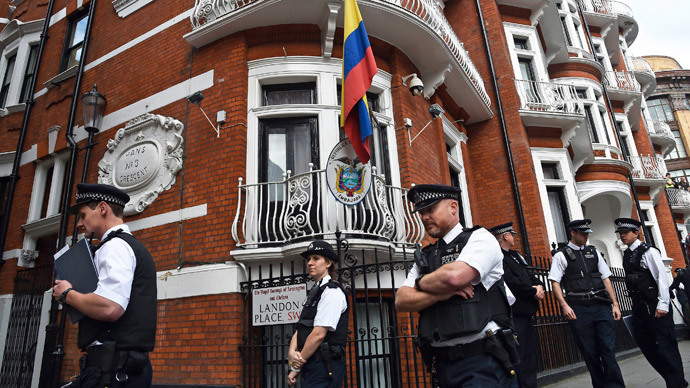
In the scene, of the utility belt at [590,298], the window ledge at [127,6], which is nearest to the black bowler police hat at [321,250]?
the utility belt at [590,298]

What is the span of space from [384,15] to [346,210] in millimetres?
3500

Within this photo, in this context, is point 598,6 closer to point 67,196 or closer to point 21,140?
point 67,196

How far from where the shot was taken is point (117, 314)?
8.11 feet

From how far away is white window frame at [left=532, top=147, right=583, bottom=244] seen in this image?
11492 mm

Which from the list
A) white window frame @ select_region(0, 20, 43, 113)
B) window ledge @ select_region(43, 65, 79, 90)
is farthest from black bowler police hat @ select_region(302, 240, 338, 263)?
white window frame @ select_region(0, 20, 43, 113)

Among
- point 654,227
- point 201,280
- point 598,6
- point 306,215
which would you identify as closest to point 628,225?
point 306,215

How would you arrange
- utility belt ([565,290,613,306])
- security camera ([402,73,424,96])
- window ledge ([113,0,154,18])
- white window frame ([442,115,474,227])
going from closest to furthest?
utility belt ([565,290,613,306]), security camera ([402,73,424,96]), window ledge ([113,0,154,18]), white window frame ([442,115,474,227])

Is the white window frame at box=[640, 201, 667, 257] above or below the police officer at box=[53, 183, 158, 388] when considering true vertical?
above

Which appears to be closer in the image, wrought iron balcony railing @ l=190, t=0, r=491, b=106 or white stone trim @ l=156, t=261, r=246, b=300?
white stone trim @ l=156, t=261, r=246, b=300

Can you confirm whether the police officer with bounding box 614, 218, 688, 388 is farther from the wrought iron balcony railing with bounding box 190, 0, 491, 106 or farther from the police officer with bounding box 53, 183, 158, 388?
the police officer with bounding box 53, 183, 158, 388

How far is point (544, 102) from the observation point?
497 inches

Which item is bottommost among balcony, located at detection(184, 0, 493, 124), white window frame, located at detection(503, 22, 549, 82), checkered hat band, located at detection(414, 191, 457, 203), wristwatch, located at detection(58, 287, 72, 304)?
wristwatch, located at detection(58, 287, 72, 304)

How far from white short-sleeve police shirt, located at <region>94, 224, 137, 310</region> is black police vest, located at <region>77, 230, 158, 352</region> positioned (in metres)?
0.05

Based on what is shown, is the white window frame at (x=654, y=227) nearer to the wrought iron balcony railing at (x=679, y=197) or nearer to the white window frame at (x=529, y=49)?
the wrought iron balcony railing at (x=679, y=197)
